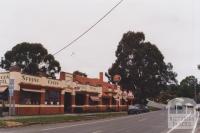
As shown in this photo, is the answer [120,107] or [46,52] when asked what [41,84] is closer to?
[120,107]

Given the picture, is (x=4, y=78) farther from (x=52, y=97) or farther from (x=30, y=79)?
(x=52, y=97)

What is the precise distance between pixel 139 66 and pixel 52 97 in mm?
40316

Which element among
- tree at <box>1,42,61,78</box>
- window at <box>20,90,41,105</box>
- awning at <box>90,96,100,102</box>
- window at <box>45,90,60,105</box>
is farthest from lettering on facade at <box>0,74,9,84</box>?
tree at <box>1,42,61,78</box>

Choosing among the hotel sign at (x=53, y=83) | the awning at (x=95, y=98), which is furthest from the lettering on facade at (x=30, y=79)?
the awning at (x=95, y=98)

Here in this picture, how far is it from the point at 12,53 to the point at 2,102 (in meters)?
43.5

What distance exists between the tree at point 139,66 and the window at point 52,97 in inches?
1471

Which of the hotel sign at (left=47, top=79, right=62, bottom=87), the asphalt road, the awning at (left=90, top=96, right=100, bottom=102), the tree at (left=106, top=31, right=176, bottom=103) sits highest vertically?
the tree at (left=106, top=31, right=176, bottom=103)

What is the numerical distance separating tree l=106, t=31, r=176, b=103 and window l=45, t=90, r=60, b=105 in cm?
3736

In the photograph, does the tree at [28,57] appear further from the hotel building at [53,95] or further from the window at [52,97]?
the window at [52,97]

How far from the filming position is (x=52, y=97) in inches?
2002

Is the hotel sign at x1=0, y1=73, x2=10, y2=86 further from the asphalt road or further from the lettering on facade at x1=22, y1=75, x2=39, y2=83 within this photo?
the asphalt road

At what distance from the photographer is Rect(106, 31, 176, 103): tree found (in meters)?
88.2

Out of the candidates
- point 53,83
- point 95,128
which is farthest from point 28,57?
point 95,128

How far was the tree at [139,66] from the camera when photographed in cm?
8819
